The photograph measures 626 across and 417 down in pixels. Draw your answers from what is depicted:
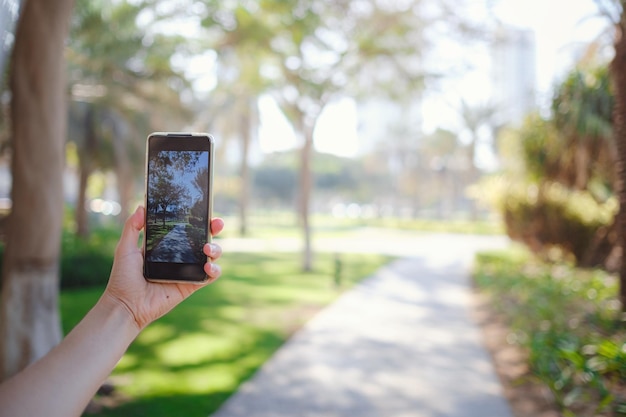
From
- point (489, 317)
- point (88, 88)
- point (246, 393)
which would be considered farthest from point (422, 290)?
point (88, 88)

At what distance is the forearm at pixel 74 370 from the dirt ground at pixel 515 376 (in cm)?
390

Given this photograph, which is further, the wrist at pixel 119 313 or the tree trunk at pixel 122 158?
the tree trunk at pixel 122 158

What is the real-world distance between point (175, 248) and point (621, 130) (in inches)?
205

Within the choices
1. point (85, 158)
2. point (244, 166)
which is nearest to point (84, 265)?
point (85, 158)

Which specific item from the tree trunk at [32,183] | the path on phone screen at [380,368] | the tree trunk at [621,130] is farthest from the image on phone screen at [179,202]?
the tree trunk at [621,130]

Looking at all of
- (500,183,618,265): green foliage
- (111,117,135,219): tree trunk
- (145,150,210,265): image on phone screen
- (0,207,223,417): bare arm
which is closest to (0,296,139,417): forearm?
(0,207,223,417): bare arm

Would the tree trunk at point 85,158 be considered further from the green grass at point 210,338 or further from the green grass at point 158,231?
the green grass at point 158,231

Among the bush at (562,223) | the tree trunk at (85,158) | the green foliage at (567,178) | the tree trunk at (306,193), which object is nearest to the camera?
the green foliage at (567,178)

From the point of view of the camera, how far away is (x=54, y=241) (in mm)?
4215

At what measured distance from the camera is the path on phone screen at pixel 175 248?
1.94 m

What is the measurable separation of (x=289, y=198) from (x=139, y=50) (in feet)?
174

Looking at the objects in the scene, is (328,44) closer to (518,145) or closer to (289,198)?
(518,145)

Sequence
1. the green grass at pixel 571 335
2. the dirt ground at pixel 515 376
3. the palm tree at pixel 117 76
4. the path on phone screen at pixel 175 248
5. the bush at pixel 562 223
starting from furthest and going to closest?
the bush at pixel 562 223
the palm tree at pixel 117 76
the dirt ground at pixel 515 376
the green grass at pixel 571 335
the path on phone screen at pixel 175 248

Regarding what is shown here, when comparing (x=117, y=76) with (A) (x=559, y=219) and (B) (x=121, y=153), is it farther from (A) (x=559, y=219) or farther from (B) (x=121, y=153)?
(A) (x=559, y=219)
